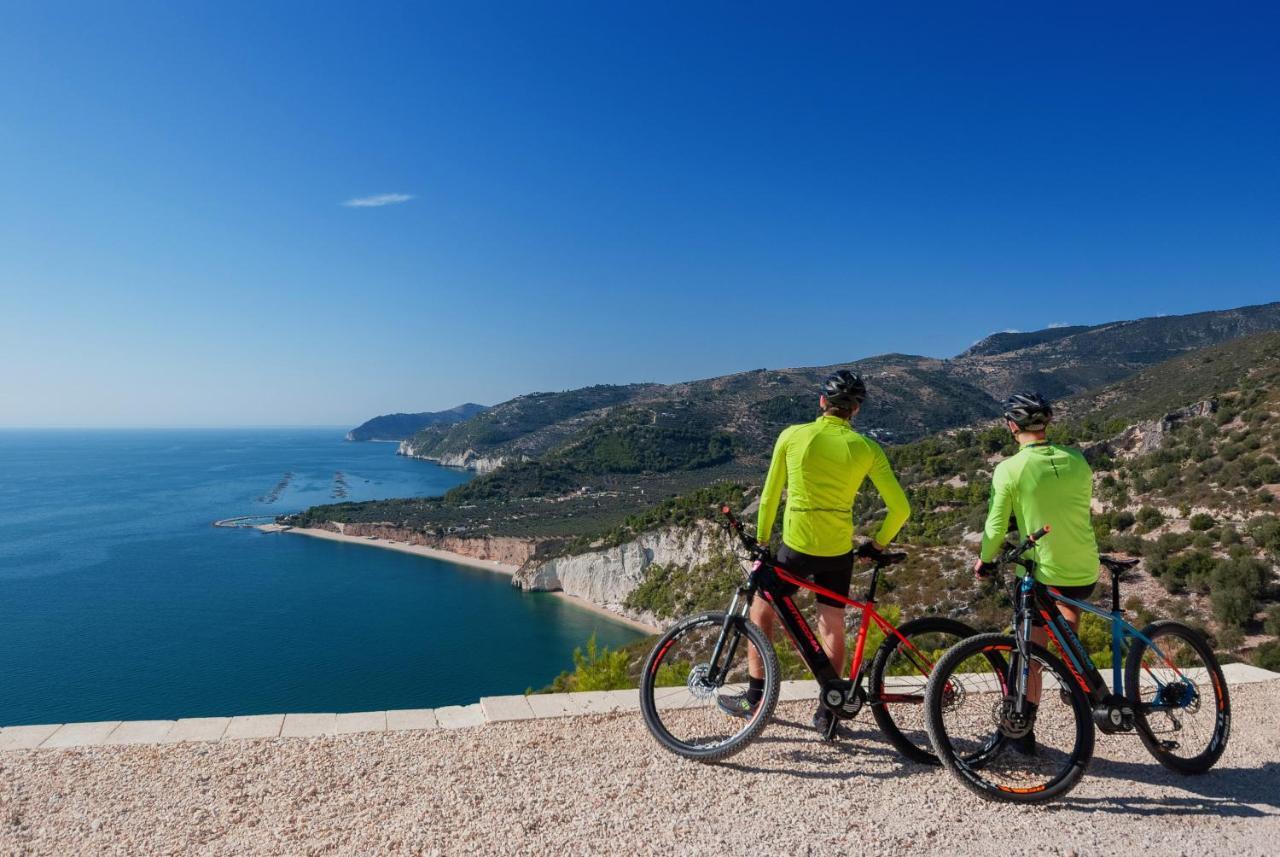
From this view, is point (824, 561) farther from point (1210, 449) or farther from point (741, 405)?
point (741, 405)

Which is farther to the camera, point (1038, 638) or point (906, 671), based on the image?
point (906, 671)

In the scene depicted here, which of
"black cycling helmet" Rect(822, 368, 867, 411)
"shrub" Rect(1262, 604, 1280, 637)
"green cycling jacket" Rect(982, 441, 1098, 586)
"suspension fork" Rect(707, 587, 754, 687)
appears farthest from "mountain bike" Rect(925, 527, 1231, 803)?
"shrub" Rect(1262, 604, 1280, 637)

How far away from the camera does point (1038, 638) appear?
3.86 metres

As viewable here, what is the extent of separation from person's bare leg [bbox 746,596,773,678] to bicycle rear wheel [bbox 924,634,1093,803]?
93cm

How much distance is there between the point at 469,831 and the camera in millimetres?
3211

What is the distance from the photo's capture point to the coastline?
55094mm

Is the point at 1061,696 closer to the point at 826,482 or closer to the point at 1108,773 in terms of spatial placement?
the point at 1108,773

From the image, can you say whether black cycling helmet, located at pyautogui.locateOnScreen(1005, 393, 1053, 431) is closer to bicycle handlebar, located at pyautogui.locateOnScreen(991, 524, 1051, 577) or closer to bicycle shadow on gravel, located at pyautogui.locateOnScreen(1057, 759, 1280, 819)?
bicycle handlebar, located at pyautogui.locateOnScreen(991, 524, 1051, 577)

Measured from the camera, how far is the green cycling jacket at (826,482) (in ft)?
12.6

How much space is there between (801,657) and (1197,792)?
216 centimetres

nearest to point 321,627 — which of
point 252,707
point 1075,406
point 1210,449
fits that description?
point 252,707

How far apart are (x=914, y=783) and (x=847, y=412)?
206cm

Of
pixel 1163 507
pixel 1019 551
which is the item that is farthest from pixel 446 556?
pixel 1019 551

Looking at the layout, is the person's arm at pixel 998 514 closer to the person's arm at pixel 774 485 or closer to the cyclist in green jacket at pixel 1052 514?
the cyclist in green jacket at pixel 1052 514
